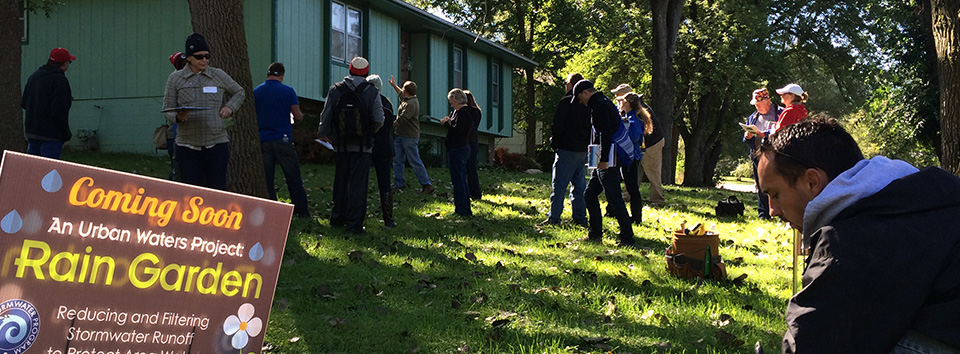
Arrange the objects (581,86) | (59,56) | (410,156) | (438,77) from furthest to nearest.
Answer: (438,77) → (410,156) → (59,56) → (581,86)

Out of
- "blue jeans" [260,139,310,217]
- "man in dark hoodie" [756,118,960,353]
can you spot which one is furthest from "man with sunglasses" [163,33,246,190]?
"man in dark hoodie" [756,118,960,353]

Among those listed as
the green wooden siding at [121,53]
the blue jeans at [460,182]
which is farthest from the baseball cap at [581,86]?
the green wooden siding at [121,53]

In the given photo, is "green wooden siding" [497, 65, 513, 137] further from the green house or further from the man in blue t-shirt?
A: the man in blue t-shirt

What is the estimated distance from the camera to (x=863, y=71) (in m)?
37.0

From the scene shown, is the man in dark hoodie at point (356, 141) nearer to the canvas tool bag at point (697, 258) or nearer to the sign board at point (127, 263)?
the canvas tool bag at point (697, 258)

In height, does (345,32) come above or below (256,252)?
above

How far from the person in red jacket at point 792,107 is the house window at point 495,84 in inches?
940

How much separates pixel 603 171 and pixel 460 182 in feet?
10.4

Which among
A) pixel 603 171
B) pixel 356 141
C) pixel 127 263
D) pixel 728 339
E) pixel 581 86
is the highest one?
pixel 581 86

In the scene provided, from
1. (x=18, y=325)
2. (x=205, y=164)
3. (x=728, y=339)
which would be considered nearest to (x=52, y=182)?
(x=18, y=325)

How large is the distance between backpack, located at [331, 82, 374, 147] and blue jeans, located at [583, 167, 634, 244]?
2481 millimetres

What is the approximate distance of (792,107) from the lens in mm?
10023

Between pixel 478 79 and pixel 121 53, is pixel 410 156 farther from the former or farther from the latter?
pixel 478 79

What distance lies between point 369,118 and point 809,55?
119 ft
